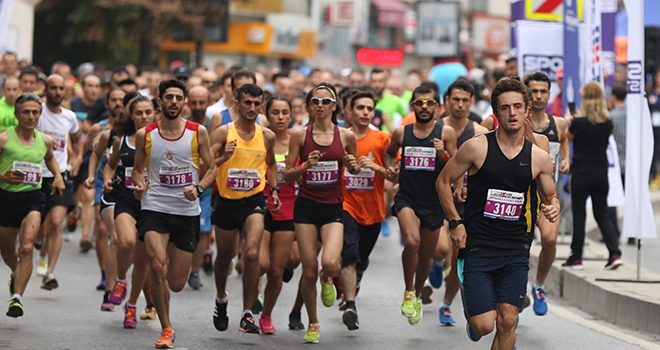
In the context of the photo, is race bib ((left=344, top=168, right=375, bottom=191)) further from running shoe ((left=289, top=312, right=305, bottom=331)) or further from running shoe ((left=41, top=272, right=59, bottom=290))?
running shoe ((left=41, top=272, right=59, bottom=290))

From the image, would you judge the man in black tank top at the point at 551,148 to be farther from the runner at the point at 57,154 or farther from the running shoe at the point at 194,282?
the runner at the point at 57,154

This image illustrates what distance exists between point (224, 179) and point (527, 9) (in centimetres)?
929

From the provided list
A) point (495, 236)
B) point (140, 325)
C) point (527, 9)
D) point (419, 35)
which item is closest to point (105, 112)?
point (140, 325)

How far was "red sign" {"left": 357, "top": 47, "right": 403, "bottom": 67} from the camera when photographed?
52.7 m

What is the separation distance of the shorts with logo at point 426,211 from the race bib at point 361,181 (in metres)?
0.32

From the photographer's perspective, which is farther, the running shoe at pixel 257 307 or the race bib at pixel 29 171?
the race bib at pixel 29 171

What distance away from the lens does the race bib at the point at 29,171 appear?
10.8m

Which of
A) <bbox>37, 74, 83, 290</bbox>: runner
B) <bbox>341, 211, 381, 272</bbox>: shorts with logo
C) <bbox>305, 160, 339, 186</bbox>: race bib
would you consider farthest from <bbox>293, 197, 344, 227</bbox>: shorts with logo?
<bbox>37, 74, 83, 290</bbox>: runner

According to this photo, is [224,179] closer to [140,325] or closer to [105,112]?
[140,325]

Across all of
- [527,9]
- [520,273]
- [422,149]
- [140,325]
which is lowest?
[140,325]

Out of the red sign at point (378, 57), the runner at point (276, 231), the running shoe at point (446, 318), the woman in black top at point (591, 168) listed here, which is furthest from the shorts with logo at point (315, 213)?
the red sign at point (378, 57)

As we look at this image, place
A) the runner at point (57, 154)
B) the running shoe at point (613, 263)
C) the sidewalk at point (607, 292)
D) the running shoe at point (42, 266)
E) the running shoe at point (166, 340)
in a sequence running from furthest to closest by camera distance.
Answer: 1. the running shoe at point (613, 263)
2. the running shoe at point (42, 266)
3. the runner at point (57, 154)
4. the sidewalk at point (607, 292)
5. the running shoe at point (166, 340)

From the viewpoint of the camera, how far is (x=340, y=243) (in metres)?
10.0

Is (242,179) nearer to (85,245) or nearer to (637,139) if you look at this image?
(637,139)
